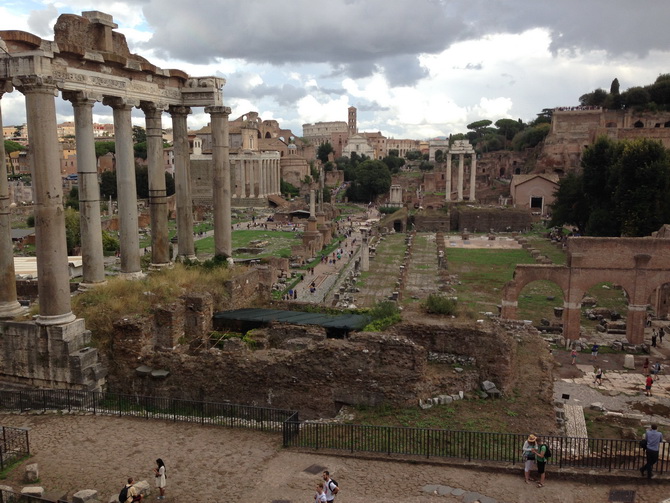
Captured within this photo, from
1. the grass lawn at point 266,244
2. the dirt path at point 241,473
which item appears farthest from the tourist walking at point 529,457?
the grass lawn at point 266,244

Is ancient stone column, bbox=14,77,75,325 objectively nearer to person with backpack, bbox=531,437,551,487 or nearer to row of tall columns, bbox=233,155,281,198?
person with backpack, bbox=531,437,551,487

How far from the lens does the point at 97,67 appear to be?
15445mm

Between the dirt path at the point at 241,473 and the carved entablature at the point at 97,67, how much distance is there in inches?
310

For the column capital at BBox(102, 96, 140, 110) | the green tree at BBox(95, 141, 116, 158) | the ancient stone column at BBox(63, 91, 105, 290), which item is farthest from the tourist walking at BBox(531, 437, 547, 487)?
the green tree at BBox(95, 141, 116, 158)

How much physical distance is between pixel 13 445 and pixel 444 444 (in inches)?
319

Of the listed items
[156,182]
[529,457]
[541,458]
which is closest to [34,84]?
[156,182]

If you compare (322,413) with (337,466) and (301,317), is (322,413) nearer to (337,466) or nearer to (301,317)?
(337,466)

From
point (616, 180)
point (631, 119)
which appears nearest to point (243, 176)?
point (631, 119)

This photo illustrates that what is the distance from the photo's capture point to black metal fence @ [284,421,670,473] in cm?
1046

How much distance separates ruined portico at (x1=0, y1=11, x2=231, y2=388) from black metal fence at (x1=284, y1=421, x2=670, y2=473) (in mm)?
5695

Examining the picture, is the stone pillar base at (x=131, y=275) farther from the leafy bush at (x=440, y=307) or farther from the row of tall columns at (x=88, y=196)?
the leafy bush at (x=440, y=307)

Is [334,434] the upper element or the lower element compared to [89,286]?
lower

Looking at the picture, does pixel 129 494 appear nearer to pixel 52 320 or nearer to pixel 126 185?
pixel 52 320

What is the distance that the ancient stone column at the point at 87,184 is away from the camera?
Answer: 49.5ft
